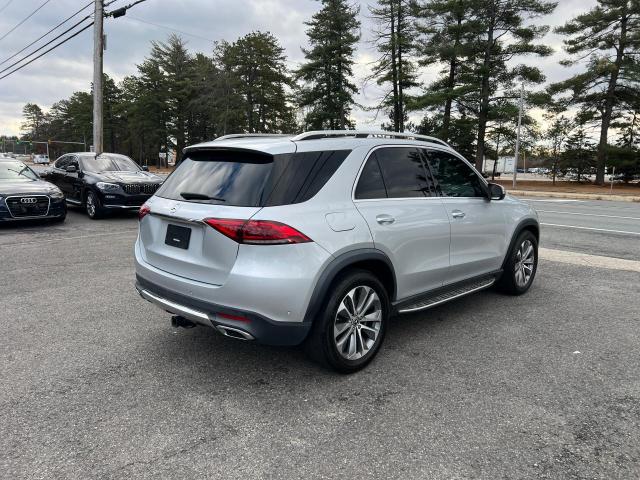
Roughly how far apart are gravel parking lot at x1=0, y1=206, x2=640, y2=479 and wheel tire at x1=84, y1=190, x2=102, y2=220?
6.72 meters

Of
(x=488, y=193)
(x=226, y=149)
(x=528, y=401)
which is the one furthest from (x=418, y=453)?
(x=488, y=193)

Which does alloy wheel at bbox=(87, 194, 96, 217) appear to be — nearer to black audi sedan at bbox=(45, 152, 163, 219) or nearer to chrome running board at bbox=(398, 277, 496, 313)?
black audi sedan at bbox=(45, 152, 163, 219)

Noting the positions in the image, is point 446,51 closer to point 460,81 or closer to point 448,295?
point 460,81

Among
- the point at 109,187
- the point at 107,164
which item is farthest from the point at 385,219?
the point at 107,164

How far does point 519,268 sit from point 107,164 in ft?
35.4

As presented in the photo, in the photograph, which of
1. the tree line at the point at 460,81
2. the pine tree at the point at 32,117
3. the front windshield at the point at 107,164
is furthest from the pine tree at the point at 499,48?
the pine tree at the point at 32,117

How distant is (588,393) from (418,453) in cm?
144

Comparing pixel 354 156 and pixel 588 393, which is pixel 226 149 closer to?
pixel 354 156

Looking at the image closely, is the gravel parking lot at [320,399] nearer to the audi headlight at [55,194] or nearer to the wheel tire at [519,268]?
the wheel tire at [519,268]

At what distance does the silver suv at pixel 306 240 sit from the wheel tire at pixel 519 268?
3.87 ft

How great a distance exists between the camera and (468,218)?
445 cm

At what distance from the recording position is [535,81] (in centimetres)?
3434

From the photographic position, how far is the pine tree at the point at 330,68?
44.7 metres

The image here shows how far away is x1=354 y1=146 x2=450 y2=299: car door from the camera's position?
352cm
